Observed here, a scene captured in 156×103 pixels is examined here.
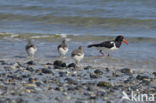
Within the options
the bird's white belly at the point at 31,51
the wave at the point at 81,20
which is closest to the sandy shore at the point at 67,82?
the bird's white belly at the point at 31,51

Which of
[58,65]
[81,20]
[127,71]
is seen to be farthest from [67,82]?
[81,20]

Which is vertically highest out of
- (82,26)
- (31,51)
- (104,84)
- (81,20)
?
(81,20)

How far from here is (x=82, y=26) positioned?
2078 cm

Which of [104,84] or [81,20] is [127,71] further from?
[81,20]

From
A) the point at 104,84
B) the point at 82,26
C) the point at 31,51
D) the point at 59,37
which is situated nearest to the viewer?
the point at 104,84

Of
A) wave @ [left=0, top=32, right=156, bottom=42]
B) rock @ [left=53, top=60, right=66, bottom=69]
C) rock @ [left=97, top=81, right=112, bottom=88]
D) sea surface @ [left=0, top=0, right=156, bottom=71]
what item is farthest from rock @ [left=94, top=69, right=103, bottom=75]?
wave @ [left=0, top=32, right=156, bottom=42]

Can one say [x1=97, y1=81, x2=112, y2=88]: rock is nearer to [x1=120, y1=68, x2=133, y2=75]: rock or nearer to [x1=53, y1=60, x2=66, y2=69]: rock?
[x1=120, y1=68, x2=133, y2=75]: rock

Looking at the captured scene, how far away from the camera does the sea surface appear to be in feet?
48.8

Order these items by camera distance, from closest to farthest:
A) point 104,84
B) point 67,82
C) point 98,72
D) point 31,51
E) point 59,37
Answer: point 104,84 → point 67,82 → point 98,72 → point 31,51 → point 59,37

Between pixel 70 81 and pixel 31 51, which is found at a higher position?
pixel 31 51

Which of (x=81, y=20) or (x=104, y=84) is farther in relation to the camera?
(x=81, y=20)

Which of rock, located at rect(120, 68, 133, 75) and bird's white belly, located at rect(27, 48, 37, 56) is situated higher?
bird's white belly, located at rect(27, 48, 37, 56)

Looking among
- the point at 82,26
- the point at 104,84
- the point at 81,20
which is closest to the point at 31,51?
the point at 104,84

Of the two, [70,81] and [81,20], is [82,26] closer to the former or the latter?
[81,20]
